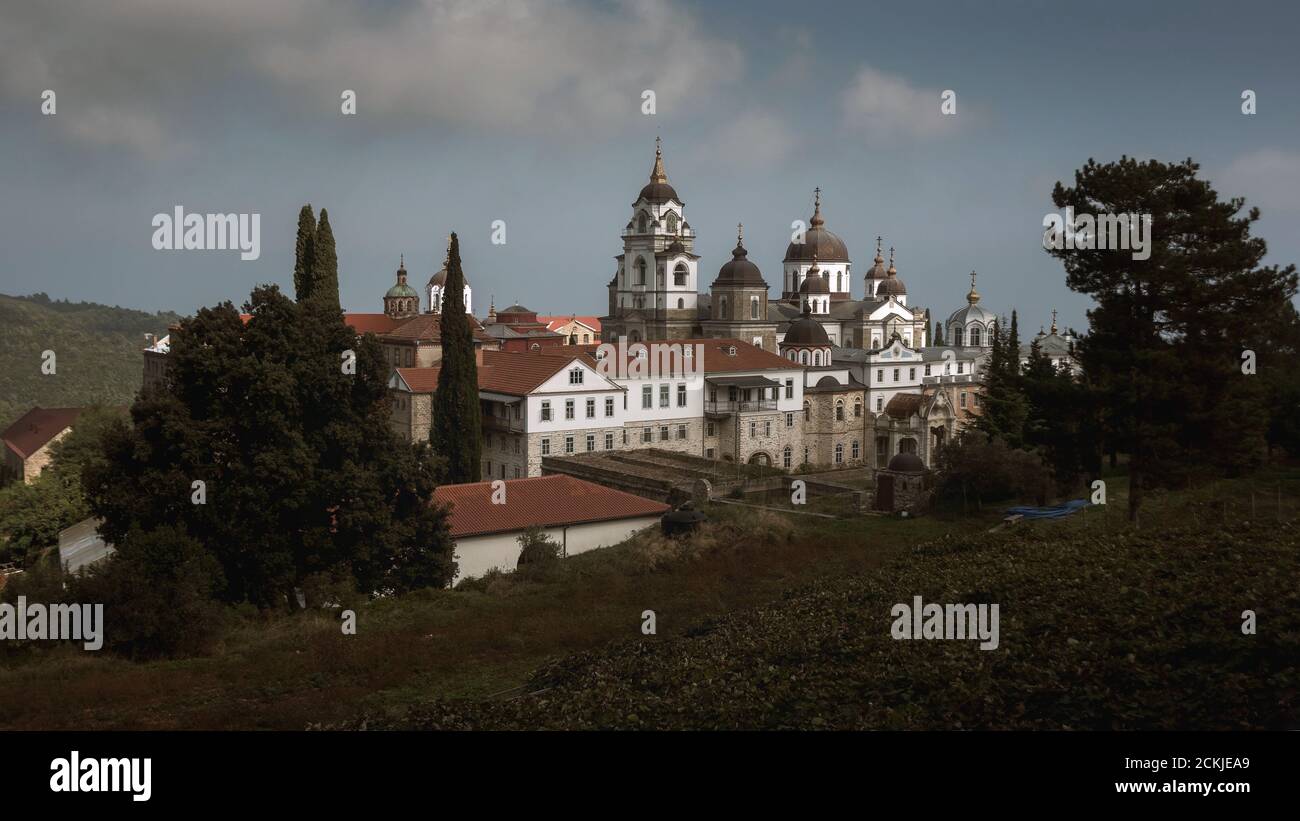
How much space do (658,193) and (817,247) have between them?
545 inches

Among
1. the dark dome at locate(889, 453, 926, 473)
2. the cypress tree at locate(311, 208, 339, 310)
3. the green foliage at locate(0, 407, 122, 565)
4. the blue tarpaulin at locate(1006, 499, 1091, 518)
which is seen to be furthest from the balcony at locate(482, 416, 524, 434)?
the blue tarpaulin at locate(1006, 499, 1091, 518)

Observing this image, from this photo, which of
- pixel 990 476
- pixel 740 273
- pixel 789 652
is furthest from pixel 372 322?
pixel 789 652

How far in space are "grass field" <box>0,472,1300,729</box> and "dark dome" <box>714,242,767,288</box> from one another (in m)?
38.4

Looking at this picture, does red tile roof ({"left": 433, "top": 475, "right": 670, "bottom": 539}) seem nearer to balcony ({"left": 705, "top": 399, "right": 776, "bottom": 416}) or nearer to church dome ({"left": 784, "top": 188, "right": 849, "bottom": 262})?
balcony ({"left": 705, "top": 399, "right": 776, "bottom": 416})

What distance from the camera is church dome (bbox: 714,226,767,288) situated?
6098cm

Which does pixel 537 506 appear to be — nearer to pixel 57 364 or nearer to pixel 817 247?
pixel 817 247

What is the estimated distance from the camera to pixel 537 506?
95.8 ft

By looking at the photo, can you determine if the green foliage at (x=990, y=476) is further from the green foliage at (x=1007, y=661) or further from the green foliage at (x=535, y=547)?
the green foliage at (x=1007, y=661)

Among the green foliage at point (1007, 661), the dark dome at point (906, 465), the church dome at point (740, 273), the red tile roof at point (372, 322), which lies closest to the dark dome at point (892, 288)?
the church dome at point (740, 273)

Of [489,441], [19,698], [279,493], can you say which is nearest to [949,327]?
[489,441]

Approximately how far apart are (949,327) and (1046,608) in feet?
200
